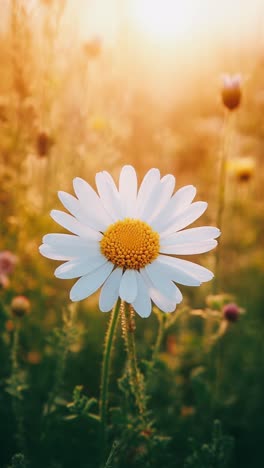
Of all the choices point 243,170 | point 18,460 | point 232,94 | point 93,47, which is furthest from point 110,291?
point 93,47

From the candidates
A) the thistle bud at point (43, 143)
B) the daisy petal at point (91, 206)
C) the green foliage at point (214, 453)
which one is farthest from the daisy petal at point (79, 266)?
the thistle bud at point (43, 143)

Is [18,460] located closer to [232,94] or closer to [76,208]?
[76,208]

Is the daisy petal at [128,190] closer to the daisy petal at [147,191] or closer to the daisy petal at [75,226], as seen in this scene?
the daisy petal at [147,191]

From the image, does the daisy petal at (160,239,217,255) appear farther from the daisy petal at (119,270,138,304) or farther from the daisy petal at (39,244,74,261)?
the daisy petal at (39,244,74,261)

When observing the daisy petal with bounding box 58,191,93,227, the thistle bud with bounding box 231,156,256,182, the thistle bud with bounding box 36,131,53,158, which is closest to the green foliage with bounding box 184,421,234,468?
the daisy petal with bounding box 58,191,93,227

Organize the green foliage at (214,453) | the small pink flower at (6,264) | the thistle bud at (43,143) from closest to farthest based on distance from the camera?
the green foliage at (214,453) < the small pink flower at (6,264) < the thistle bud at (43,143)

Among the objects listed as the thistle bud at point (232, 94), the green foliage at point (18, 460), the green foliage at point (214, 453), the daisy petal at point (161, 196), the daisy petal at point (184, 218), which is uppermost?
the thistle bud at point (232, 94)
